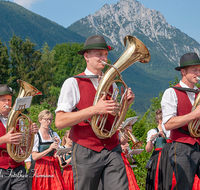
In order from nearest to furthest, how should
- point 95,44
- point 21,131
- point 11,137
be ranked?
1. point 95,44
2. point 11,137
3. point 21,131

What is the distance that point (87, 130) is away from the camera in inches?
122

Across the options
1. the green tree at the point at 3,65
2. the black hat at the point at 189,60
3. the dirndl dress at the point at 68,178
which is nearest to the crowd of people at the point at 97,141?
the black hat at the point at 189,60

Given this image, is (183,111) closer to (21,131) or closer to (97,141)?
(97,141)

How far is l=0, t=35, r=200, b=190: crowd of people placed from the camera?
3043 millimetres

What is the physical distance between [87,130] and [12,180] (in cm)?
203

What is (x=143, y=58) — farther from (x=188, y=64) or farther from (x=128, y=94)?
(x=188, y=64)

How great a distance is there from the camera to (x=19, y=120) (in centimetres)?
474

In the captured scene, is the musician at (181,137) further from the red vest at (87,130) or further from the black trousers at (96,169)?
the black trousers at (96,169)

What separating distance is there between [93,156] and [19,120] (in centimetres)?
210

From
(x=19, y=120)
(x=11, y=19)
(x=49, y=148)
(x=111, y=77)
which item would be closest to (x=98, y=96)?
(x=111, y=77)

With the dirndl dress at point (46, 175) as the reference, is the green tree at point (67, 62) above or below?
above

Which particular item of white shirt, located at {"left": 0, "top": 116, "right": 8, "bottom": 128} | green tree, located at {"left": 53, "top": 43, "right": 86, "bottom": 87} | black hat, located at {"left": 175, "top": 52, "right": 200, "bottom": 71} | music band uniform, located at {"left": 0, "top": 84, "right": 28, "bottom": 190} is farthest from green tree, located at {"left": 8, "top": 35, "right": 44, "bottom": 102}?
black hat, located at {"left": 175, "top": 52, "right": 200, "bottom": 71}

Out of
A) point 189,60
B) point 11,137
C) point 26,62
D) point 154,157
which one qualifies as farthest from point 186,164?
point 26,62

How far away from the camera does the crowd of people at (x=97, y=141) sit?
3.04 m
